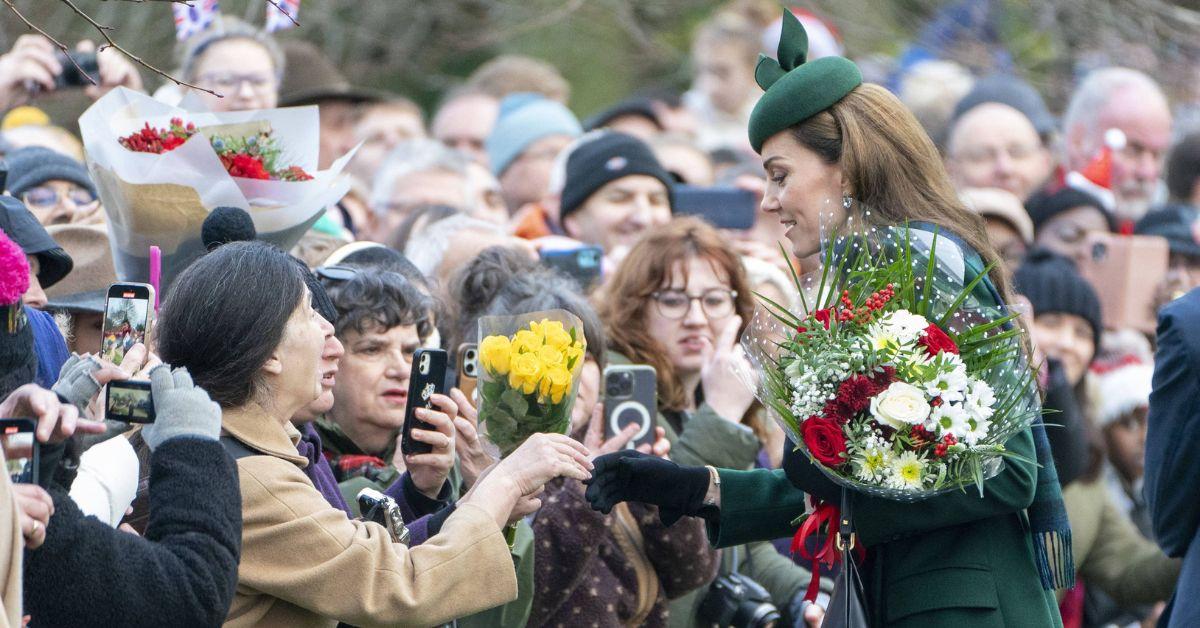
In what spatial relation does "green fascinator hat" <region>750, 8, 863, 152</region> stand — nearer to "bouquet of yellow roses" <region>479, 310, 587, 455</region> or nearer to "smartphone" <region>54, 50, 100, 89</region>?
"bouquet of yellow roses" <region>479, 310, 587, 455</region>

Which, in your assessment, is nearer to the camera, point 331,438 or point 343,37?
point 331,438

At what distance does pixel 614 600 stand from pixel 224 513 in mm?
1703

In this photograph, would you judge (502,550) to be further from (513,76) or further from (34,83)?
(513,76)

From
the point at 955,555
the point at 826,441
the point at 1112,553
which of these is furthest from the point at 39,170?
the point at 1112,553

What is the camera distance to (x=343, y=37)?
12227 millimetres

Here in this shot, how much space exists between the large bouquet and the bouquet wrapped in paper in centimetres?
158

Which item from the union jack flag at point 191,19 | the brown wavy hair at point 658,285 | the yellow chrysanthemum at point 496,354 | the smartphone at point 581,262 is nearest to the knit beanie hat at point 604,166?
the smartphone at point 581,262

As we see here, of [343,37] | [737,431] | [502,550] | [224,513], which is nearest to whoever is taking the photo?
[224,513]

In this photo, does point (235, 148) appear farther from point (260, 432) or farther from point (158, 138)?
point (260, 432)

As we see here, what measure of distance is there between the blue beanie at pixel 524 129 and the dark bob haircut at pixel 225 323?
5611 mm

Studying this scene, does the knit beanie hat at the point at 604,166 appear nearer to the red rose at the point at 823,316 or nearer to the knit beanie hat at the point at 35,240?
the knit beanie hat at the point at 35,240

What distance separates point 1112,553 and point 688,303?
100 inches

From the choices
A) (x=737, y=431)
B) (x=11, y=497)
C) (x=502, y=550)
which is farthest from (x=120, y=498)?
(x=737, y=431)

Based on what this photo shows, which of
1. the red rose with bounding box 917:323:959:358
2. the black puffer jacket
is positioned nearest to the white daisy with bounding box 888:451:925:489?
the red rose with bounding box 917:323:959:358
